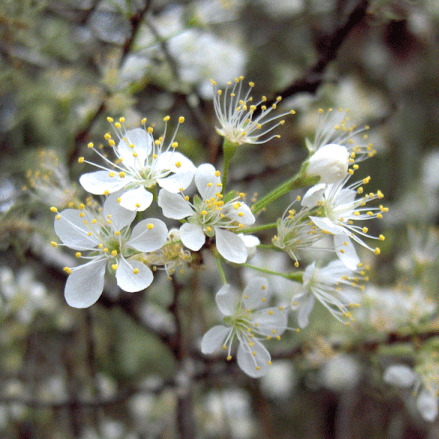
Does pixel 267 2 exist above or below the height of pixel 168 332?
above

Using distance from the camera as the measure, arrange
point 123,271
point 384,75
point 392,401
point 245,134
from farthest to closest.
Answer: point 384,75
point 392,401
point 245,134
point 123,271

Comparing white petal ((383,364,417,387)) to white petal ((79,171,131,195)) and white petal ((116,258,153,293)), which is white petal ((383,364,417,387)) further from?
white petal ((79,171,131,195))

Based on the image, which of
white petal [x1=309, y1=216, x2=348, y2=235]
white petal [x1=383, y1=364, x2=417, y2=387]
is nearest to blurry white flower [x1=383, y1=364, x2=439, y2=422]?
white petal [x1=383, y1=364, x2=417, y2=387]

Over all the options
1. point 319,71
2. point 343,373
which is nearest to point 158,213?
point 319,71

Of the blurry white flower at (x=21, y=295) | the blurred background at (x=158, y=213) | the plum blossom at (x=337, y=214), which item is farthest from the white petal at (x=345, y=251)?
the blurry white flower at (x=21, y=295)

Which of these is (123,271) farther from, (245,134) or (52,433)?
(52,433)

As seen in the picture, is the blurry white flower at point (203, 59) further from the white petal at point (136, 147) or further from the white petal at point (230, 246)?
the white petal at point (230, 246)

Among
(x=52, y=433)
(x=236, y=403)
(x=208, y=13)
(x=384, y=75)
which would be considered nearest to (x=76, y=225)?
(x=208, y=13)
